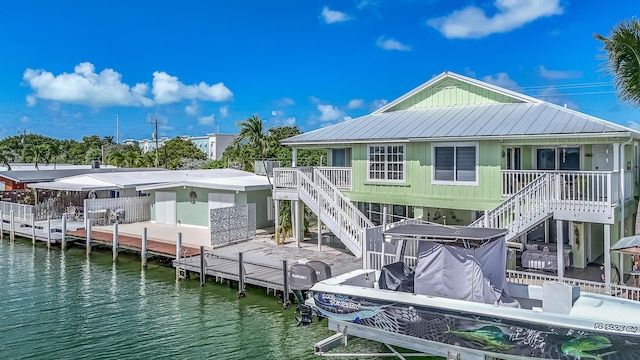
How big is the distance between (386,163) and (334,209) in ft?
8.97

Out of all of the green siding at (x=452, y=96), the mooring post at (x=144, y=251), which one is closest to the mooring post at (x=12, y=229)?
the mooring post at (x=144, y=251)

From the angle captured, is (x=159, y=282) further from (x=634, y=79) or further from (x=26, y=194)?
(x=26, y=194)

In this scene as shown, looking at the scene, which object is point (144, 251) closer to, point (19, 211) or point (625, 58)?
point (19, 211)

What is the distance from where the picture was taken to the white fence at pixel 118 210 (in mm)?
27406

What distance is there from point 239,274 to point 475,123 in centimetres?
976

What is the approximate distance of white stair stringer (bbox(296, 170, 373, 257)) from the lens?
17.9 m

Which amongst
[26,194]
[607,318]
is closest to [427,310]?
[607,318]

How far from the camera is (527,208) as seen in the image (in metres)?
14.1

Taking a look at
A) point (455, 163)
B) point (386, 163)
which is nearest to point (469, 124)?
point (455, 163)

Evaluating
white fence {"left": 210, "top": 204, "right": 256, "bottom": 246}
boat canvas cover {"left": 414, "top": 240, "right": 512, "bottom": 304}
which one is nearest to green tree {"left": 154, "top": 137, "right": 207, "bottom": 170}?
white fence {"left": 210, "top": 204, "right": 256, "bottom": 246}

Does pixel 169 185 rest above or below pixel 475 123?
below

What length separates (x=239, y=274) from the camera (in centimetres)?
1595

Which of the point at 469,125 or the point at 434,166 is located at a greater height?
the point at 469,125

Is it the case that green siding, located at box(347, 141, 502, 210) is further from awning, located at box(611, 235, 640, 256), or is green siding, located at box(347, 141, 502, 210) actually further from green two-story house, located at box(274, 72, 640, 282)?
awning, located at box(611, 235, 640, 256)
